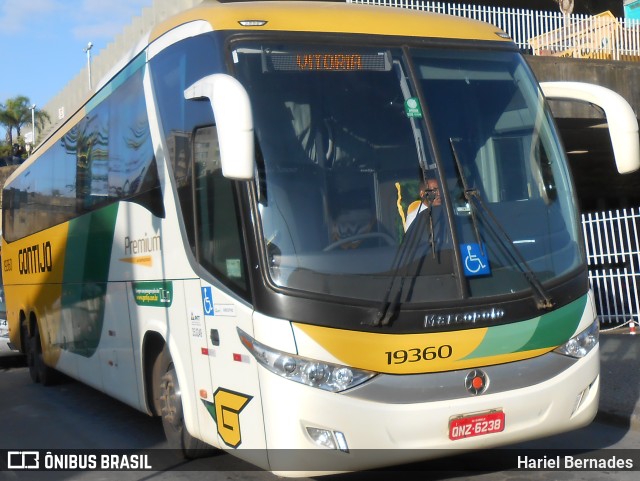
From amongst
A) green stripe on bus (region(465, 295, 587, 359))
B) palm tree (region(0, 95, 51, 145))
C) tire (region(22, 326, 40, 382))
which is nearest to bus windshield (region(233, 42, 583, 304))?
green stripe on bus (region(465, 295, 587, 359))

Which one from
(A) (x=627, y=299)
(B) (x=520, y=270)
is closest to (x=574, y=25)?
(A) (x=627, y=299)

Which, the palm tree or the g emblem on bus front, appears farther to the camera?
the palm tree

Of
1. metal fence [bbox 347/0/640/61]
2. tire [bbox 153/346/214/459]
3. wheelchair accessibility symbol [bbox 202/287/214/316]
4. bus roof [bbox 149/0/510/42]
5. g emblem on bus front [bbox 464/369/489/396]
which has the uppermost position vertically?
metal fence [bbox 347/0/640/61]

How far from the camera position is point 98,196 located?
32.2 feet

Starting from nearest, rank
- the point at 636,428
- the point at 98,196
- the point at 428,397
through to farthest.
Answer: the point at 428,397 → the point at 636,428 → the point at 98,196

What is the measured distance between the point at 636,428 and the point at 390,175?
4048 millimetres

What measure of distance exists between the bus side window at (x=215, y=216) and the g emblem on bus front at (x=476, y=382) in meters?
1.59

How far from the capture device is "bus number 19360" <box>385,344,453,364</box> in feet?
18.4

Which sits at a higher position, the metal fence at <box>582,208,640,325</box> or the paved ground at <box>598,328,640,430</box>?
the metal fence at <box>582,208,640,325</box>

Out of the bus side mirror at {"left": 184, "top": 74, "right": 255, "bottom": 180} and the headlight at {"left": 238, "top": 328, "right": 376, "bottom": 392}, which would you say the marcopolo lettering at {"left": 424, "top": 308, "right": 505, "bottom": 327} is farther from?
the bus side mirror at {"left": 184, "top": 74, "right": 255, "bottom": 180}

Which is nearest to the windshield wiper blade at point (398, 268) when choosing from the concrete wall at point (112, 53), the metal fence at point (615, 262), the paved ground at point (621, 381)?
the paved ground at point (621, 381)

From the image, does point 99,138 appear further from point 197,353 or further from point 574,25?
point 574,25

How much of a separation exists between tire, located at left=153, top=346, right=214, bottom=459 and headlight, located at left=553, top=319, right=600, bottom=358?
10.2 ft

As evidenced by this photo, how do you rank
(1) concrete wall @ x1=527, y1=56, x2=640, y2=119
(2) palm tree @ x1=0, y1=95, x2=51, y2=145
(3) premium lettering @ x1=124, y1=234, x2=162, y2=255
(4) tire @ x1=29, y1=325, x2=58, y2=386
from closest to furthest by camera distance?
(3) premium lettering @ x1=124, y1=234, x2=162, y2=255
(4) tire @ x1=29, y1=325, x2=58, y2=386
(1) concrete wall @ x1=527, y1=56, x2=640, y2=119
(2) palm tree @ x1=0, y1=95, x2=51, y2=145
